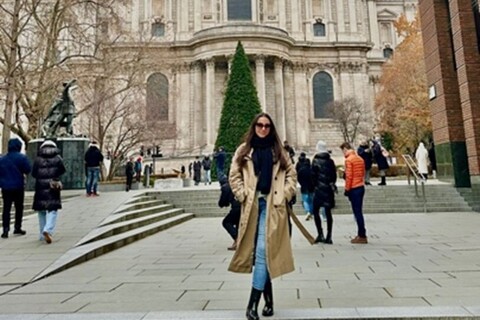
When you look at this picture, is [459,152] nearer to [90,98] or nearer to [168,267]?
[168,267]

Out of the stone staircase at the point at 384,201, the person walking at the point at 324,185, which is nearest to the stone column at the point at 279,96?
the stone staircase at the point at 384,201

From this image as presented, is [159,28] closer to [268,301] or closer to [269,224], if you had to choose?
[269,224]

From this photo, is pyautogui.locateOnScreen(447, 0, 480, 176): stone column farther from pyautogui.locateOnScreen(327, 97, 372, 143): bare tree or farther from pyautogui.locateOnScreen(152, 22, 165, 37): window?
pyautogui.locateOnScreen(152, 22, 165, 37): window

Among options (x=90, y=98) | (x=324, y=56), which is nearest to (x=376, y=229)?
(x=90, y=98)

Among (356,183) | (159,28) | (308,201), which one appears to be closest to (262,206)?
(356,183)

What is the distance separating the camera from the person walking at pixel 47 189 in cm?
745

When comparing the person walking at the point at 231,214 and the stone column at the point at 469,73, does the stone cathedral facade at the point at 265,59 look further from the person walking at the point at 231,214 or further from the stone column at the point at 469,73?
the person walking at the point at 231,214

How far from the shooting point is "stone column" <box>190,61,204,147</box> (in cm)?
4300

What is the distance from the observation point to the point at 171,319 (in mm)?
3736

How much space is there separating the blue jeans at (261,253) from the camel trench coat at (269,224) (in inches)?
1.9

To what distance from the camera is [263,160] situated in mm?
3770

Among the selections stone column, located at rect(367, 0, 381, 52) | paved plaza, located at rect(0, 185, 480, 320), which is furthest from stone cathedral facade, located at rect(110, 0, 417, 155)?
paved plaza, located at rect(0, 185, 480, 320)

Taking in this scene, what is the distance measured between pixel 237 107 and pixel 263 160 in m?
30.3

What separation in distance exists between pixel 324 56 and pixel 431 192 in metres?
34.8
